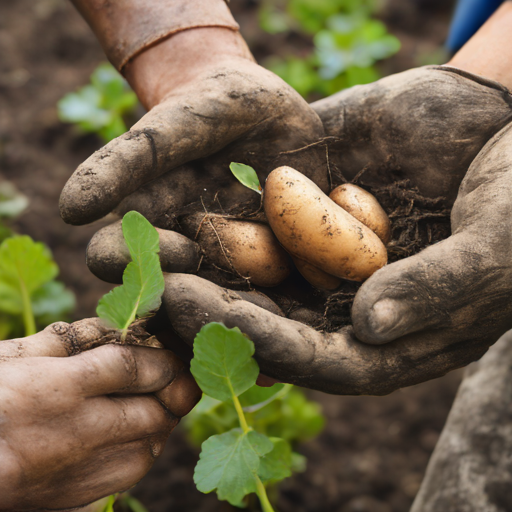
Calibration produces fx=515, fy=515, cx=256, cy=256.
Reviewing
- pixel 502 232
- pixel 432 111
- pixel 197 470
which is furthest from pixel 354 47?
pixel 197 470

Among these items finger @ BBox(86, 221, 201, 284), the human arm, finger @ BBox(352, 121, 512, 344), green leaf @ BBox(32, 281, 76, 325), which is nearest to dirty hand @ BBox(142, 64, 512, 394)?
finger @ BBox(352, 121, 512, 344)

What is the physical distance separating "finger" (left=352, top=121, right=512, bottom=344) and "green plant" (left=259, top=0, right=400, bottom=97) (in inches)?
93.1

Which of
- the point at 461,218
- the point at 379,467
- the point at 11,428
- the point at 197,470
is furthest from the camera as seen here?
the point at 379,467

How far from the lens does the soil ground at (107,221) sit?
7.59ft

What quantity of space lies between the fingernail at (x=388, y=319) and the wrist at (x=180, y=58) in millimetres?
1033

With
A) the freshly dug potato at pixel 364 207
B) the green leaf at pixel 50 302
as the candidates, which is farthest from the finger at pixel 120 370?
the green leaf at pixel 50 302

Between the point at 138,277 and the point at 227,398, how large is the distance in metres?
0.39

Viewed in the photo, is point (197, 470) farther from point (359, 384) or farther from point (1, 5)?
point (1, 5)

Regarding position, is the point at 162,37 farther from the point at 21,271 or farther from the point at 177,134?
the point at 21,271

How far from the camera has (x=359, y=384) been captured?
1.38 m

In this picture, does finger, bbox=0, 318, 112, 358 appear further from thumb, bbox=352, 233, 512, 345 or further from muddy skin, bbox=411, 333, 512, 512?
muddy skin, bbox=411, 333, 512, 512

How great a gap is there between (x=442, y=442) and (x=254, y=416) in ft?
2.59

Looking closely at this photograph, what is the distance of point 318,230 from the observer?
4.94 ft

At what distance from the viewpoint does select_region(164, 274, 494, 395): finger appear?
4.14ft
